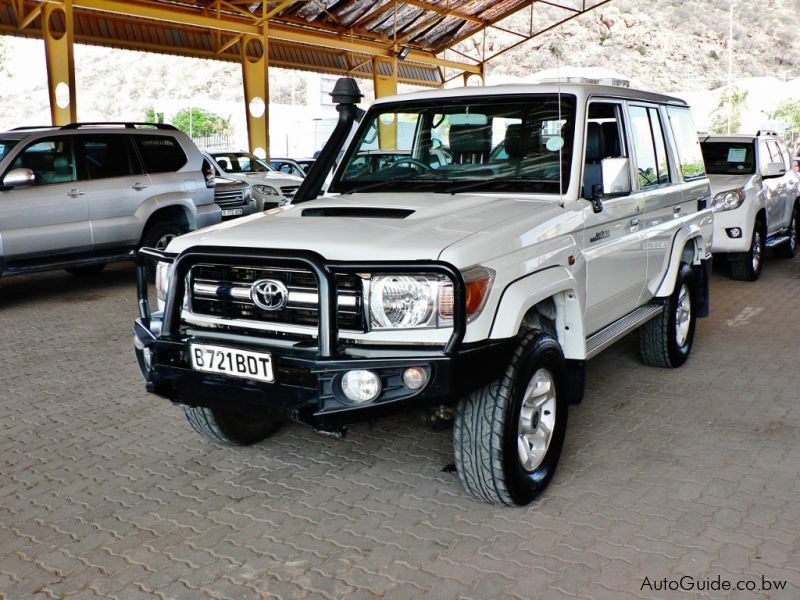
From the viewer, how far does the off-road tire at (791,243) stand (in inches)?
452

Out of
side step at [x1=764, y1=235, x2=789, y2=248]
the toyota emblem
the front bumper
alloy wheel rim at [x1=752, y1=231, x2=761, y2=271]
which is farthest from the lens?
side step at [x1=764, y1=235, x2=789, y2=248]

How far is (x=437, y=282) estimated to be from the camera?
3107 mm

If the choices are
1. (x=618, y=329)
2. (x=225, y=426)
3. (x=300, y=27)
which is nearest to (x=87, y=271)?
(x=225, y=426)

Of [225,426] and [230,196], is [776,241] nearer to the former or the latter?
[230,196]

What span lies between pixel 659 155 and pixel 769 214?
5.82 m

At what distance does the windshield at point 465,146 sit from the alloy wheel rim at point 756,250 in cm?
646

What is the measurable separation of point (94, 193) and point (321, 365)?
682 cm

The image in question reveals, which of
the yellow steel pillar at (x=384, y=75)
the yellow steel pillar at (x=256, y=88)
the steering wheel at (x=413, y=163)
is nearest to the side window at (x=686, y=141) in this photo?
the steering wheel at (x=413, y=163)

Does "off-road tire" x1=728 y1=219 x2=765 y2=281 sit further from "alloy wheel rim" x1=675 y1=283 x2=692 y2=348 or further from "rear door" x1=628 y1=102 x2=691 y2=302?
"rear door" x1=628 y1=102 x2=691 y2=302

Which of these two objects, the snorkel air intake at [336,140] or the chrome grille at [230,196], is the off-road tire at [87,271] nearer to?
the chrome grille at [230,196]

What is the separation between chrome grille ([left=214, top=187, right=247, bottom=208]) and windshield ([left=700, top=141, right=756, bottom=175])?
22.6ft

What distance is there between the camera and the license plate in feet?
10.6

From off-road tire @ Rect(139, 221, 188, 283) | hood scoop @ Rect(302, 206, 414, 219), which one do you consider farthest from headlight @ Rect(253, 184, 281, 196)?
hood scoop @ Rect(302, 206, 414, 219)

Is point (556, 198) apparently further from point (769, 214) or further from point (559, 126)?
point (769, 214)
